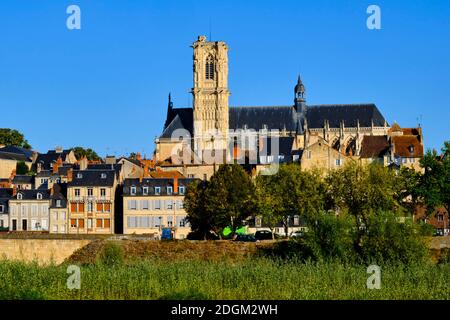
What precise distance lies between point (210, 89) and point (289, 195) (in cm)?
4758

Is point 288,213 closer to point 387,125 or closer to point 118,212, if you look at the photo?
point 118,212

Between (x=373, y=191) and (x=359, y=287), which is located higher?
(x=373, y=191)

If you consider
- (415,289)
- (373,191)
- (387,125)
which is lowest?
(415,289)

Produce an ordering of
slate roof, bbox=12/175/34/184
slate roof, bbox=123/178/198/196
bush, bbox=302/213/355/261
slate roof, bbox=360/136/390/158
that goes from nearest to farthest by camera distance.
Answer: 1. bush, bbox=302/213/355/261
2. slate roof, bbox=123/178/198/196
3. slate roof, bbox=12/175/34/184
4. slate roof, bbox=360/136/390/158

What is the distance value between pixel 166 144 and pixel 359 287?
65.1 metres

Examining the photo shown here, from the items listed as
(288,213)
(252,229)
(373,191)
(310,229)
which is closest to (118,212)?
(252,229)

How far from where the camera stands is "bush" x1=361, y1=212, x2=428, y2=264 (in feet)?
160

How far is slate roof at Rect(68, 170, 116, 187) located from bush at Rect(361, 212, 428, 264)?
29.2m

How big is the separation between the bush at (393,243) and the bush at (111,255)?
12.6 m

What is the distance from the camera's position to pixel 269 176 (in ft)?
220

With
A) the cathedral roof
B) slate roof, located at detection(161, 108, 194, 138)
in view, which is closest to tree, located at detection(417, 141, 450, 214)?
the cathedral roof

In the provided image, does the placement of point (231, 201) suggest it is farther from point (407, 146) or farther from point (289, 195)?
point (407, 146)

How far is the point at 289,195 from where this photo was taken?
64375 millimetres

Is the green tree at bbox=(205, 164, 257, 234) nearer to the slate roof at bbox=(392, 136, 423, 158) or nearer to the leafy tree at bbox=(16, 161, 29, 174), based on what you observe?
the slate roof at bbox=(392, 136, 423, 158)
